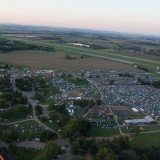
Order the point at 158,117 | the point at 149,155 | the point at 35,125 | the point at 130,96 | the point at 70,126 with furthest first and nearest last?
the point at 130,96 < the point at 158,117 < the point at 35,125 < the point at 70,126 < the point at 149,155

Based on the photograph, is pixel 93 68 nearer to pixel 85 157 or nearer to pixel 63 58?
pixel 63 58

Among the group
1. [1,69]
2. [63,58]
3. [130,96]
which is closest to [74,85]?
[130,96]

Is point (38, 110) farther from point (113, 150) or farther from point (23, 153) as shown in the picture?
point (113, 150)

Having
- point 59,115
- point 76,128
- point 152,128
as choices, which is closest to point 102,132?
point 76,128

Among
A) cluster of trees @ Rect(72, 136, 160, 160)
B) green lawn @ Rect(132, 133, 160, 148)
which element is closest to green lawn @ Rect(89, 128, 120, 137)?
green lawn @ Rect(132, 133, 160, 148)

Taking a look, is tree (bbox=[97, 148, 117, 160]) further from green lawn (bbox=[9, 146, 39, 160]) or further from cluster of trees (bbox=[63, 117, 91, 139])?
green lawn (bbox=[9, 146, 39, 160])

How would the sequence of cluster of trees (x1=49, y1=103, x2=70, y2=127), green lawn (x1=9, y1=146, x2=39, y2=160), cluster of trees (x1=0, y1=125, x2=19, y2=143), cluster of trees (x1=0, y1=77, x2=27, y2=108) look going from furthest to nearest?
cluster of trees (x1=0, y1=77, x2=27, y2=108)
cluster of trees (x1=49, y1=103, x2=70, y2=127)
cluster of trees (x1=0, y1=125, x2=19, y2=143)
green lawn (x1=9, y1=146, x2=39, y2=160)
